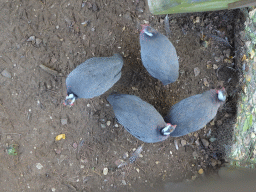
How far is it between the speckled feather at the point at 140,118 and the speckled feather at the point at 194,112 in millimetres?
169

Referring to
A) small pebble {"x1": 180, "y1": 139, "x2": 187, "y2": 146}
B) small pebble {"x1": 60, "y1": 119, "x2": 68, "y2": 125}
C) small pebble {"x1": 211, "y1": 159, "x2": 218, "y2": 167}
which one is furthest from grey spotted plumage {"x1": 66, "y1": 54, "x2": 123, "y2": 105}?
small pebble {"x1": 211, "y1": 159, "x2": 218, "y2": 167}

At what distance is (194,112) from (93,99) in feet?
3.54

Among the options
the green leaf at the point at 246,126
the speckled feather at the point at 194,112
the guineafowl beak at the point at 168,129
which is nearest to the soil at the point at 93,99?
the green leaf at the point at 246,126

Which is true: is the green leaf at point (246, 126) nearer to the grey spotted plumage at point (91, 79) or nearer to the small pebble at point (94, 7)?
the grey spotted plumage at point (91, 79)

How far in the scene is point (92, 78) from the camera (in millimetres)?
1692

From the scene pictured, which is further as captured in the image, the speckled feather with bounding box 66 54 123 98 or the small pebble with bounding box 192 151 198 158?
the small pebble with bounding box 192 151 198 158

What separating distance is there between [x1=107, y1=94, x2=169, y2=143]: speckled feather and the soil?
450 millimetres

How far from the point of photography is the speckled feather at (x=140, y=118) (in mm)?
1726

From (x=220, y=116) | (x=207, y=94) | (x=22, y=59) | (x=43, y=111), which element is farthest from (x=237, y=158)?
(x=22, y=59)

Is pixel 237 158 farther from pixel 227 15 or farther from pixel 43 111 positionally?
pixel 43 111

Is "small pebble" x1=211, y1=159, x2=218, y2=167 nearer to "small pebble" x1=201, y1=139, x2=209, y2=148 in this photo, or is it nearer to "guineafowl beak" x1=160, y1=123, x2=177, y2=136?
"small pebble" x1=201, y1=139, x2=209, y2=148

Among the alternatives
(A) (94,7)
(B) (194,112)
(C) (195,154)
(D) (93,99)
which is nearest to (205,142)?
(C) (195,154)

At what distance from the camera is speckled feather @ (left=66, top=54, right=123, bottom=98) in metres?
1.69

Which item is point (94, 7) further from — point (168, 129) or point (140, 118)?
point (168, 129)
